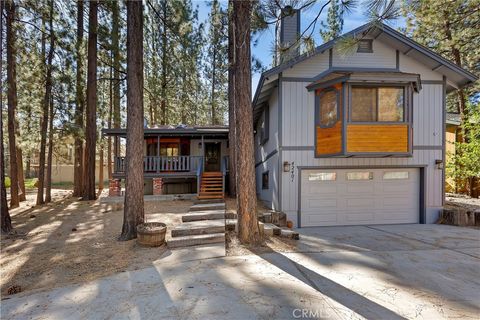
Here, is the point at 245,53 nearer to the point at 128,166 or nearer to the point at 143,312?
the point at 128,166

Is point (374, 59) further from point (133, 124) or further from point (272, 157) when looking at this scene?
point (133, 124)

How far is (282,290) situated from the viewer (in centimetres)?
345

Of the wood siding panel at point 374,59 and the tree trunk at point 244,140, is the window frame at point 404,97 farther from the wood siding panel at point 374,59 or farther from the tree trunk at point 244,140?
the tree trunk at point 244,140

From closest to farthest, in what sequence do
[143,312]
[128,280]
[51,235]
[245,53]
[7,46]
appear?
[143,312] < [128,280] < [245,53] < [51,235] < [7,46]

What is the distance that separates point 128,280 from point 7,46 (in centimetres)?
1114

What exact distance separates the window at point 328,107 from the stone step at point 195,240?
4.95m

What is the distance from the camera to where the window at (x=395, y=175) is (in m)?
8.57

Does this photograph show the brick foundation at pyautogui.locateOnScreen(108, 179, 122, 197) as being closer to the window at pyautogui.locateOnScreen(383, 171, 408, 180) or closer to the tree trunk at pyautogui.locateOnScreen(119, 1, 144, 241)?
the tree trunk at pyautogui.locateOnScreen(119, 1, 144, 241)

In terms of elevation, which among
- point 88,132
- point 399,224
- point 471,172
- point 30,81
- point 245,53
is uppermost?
point 30,81

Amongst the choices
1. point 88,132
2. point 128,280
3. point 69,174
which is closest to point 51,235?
point 128,280

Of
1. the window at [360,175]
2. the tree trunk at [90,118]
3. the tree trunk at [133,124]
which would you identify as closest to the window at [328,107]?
the window at [360,175]

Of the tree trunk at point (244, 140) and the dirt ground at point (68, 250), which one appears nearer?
the dirt ground at point (68, 250)

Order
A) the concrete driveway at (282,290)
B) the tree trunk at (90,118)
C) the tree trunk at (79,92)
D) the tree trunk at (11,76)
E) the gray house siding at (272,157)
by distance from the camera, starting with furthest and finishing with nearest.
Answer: the tree trunk at (90,118)
the tree trunk at (79,92)
the tree trunk at (11,76)
the gray house siding at (272,157)
the concrete driveway at (282,290)

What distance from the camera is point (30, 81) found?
1085 cm
